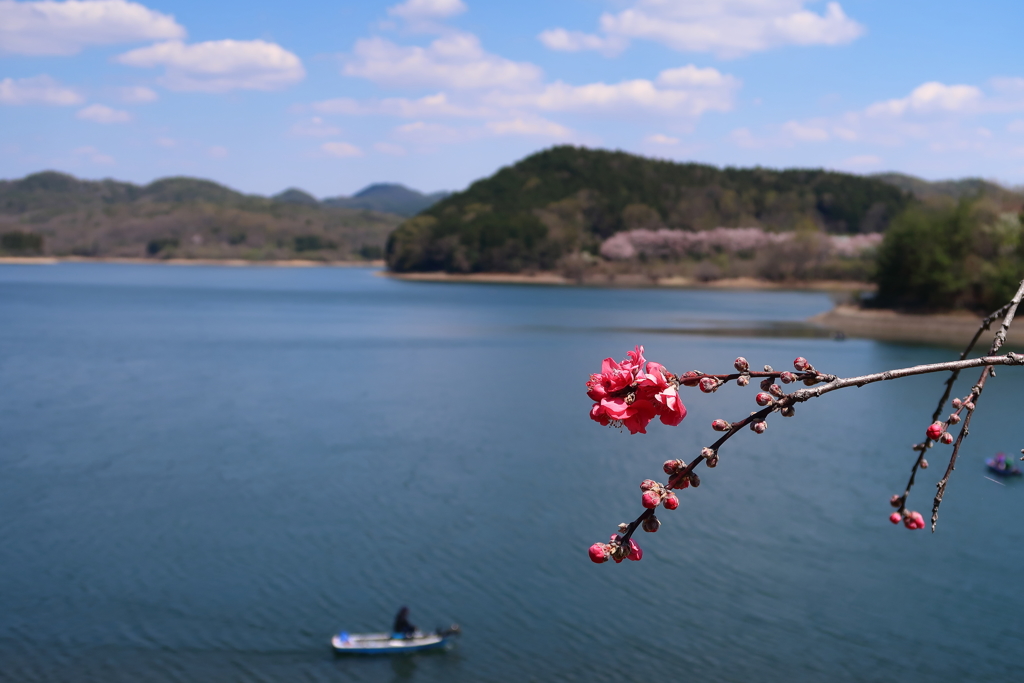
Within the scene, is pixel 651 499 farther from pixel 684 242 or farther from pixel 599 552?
pixel 684 242

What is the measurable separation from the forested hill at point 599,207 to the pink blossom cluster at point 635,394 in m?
137

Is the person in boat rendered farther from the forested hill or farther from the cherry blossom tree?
the forested hill

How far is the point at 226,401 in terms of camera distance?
3155 cm

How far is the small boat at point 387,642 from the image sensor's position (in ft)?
43.0

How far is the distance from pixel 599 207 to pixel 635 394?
162 metres

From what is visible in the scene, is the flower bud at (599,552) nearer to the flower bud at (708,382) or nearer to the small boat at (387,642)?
the flower bud at (708,382)

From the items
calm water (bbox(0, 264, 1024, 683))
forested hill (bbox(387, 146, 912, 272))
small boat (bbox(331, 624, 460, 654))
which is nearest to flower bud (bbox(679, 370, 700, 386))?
calm water (bbox(0, 264, 1024, 683))

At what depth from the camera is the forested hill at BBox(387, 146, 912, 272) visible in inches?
5600

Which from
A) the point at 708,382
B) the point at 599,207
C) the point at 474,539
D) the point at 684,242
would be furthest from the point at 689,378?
the point at 599,207

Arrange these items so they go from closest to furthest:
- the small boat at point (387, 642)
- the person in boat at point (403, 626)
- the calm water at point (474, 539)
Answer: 1. the small boat at point (387, 642)
2. the calm water at point (474, 539)
3. the person in boat at point (403, 626)

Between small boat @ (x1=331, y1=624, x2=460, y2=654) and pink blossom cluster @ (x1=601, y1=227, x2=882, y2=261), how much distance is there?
426ft

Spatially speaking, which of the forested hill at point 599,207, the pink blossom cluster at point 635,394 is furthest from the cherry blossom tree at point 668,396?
the forested hill at point 599,207

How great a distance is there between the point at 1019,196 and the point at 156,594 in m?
62.1

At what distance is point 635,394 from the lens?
1.89 m
